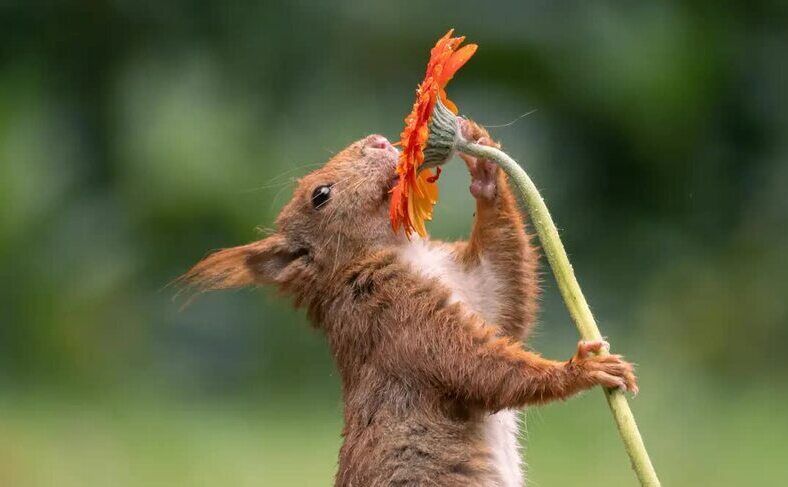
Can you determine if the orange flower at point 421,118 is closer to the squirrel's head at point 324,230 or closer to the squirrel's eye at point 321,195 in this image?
the squirrel's head at point 324,230

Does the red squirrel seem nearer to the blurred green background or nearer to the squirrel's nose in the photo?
the squirrel's nose

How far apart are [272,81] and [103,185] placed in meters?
1.46

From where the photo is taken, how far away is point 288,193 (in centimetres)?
963

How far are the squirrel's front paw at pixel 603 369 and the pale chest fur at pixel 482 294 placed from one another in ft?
2.44

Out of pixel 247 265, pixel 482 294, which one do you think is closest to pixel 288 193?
pixel 247 265

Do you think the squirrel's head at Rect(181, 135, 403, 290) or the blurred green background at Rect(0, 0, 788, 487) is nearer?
the squirrel's head at Rect(181, 135, 403, 290)

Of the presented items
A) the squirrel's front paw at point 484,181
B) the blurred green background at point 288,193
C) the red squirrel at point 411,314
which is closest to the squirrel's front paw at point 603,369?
the red squirrel at point 411,314

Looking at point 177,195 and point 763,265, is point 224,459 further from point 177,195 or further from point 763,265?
point 763,265

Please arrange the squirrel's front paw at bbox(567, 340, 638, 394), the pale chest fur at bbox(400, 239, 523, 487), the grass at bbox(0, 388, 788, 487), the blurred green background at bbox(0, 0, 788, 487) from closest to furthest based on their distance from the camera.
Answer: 1. the squirrel's front paw at bbox(567, 340, 638, 394)
2. the pale chest fur at bbox(400, 239, 523, 487)
3. the grass at bbox(0, 388, 788, 487)
4. the blurred green background at bbox(0, 0, 788, 487)

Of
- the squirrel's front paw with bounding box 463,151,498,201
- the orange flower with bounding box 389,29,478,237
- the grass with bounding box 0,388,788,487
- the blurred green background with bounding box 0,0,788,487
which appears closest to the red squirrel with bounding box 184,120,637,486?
the squirrel's front paw with bounding box 463,151,498,201

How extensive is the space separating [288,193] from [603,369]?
533 centimetres

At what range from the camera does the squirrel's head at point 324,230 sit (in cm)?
538

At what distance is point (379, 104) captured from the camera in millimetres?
9820

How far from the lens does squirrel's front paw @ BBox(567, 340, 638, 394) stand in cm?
450
